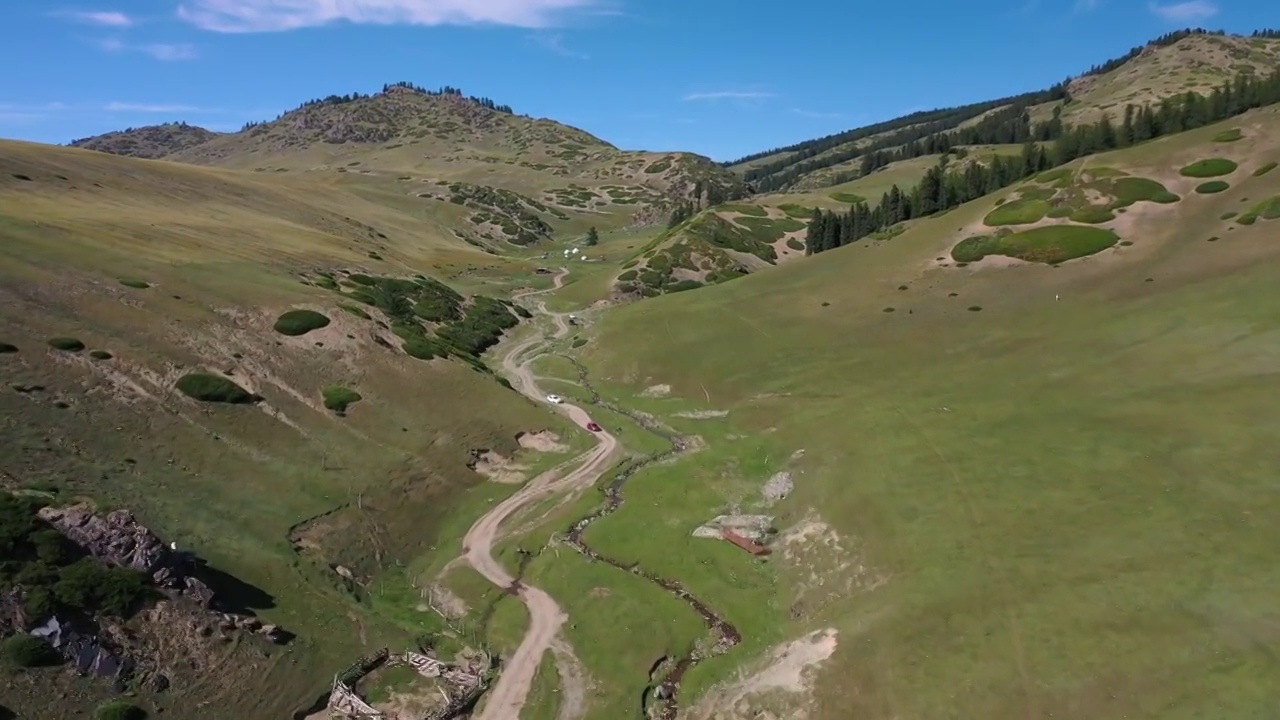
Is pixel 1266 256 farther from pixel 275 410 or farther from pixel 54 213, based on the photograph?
pixel 54 213

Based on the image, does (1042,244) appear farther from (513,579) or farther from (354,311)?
(354,311)

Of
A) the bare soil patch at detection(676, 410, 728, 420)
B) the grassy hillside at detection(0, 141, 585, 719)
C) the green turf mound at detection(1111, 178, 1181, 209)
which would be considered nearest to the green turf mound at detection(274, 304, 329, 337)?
the grassy hillside at detection(0, 141, 585, 719)

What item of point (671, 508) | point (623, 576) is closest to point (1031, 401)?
point (671, 508)

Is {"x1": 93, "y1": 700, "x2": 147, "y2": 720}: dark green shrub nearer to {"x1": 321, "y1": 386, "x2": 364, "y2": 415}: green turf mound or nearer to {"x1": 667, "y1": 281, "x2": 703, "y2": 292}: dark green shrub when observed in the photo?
{"x1": 321, "y1": 386, "x2": 364, "y2": 415}: green turf mound

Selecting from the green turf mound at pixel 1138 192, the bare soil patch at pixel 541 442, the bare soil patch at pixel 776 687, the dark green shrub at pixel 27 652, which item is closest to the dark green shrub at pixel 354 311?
the bare soil patch at pixel 541 442

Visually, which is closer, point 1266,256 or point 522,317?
point 1266,256

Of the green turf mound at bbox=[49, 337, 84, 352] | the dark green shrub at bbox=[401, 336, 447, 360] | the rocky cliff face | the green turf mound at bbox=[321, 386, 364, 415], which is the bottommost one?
the rocky cliff face
